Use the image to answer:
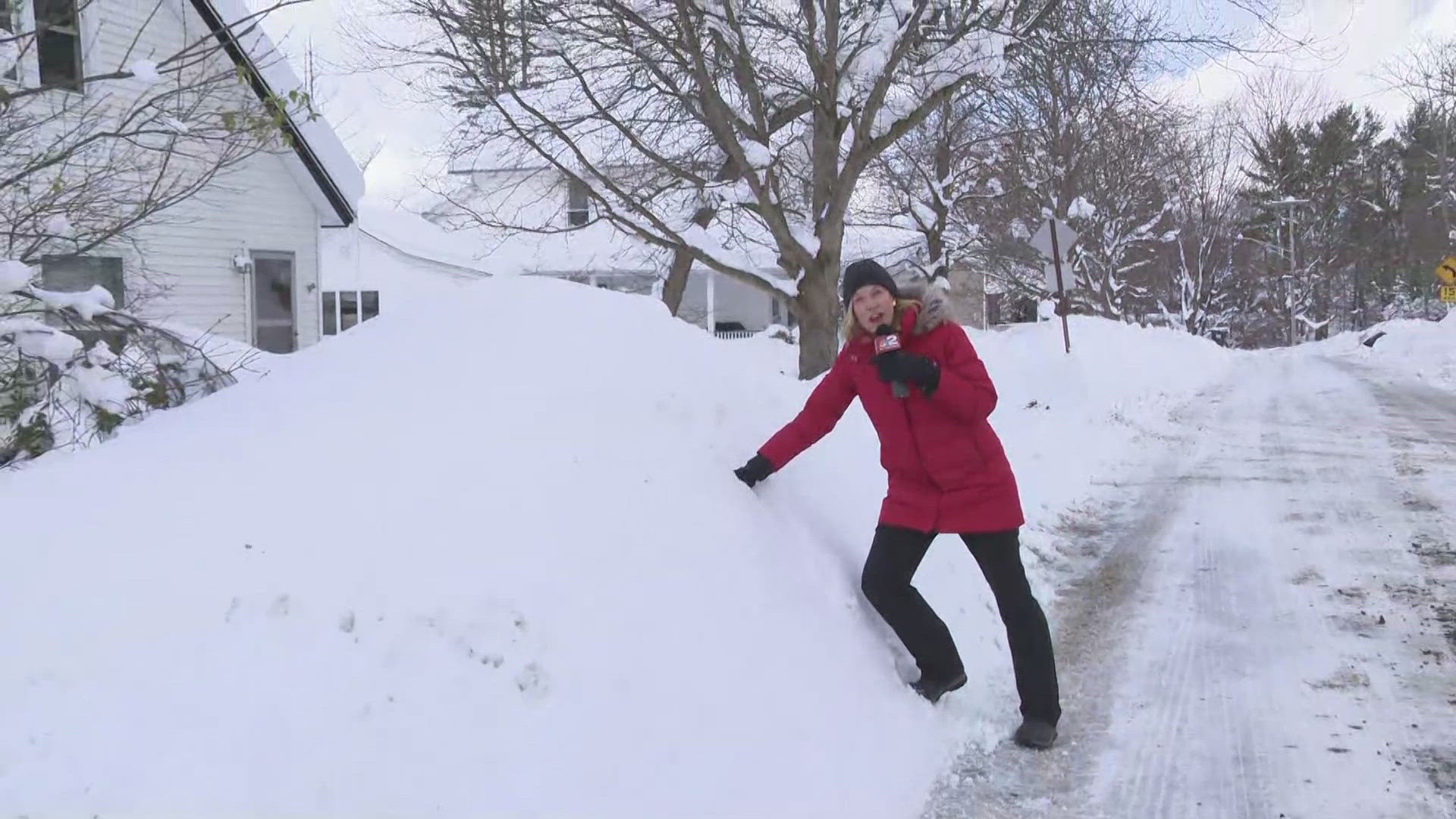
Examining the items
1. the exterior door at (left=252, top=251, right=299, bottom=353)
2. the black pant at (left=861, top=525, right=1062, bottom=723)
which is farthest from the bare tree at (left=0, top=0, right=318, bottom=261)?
the exterior door at (left=252, top=251, right=299, bottom=353)

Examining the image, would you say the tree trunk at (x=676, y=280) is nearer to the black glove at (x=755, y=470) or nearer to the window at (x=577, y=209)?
the window at (x=577, y=209)

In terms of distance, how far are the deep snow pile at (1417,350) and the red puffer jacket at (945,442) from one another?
18571 millimetres

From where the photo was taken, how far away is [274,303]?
14.0 meters

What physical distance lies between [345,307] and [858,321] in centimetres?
2521

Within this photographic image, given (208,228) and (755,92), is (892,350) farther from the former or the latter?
(208,228)

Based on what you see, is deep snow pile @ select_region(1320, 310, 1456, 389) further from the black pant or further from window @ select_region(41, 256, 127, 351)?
window @ select_region(41, 256, 127, 351)

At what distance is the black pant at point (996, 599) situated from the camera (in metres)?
3.90

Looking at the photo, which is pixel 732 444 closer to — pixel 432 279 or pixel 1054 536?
pixel 1054 536

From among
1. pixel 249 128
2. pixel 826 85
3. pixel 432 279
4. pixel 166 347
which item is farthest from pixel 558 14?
pixel 432 279

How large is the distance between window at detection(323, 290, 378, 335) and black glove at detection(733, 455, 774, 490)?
872 inches

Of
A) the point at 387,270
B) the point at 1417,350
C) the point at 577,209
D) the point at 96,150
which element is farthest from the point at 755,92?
the point at 1417,350

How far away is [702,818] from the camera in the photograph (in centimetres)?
308

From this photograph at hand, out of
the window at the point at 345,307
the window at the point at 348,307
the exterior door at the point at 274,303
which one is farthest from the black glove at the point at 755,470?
the window at the point at 348,307

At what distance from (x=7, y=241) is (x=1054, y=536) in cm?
632
